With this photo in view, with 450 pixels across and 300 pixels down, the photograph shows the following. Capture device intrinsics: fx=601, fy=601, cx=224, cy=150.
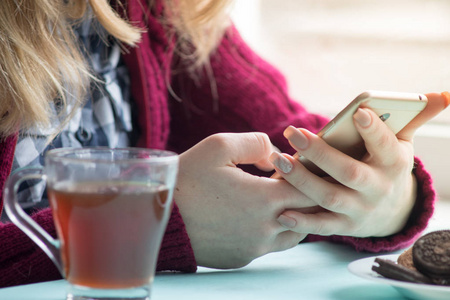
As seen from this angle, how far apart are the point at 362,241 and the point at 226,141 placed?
193 millimetres

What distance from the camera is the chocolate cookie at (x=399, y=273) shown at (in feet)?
1.47

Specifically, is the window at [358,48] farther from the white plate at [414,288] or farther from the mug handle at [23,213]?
the mug handle at [23,213]

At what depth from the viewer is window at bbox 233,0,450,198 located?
1.11 metres

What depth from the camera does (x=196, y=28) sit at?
896 mm

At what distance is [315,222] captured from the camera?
1.81 ft

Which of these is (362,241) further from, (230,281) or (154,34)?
(154,34)

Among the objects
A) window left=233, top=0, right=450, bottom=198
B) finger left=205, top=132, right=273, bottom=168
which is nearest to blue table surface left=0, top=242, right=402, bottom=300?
finger left=205, top=132, right=273, bottom=168

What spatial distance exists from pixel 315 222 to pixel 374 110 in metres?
0.12

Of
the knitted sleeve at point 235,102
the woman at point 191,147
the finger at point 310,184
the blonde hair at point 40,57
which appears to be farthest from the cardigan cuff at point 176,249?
the knitted sleeve at point 235,102

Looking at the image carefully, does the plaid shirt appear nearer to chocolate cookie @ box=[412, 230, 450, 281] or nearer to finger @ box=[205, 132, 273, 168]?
finger @ box=[205, 132, 273, 168]

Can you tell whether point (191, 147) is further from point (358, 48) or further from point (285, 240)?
point (358, 48)

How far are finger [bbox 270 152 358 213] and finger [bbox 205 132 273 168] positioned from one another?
28mm

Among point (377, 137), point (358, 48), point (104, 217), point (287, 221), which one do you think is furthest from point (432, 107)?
point (358, 48)

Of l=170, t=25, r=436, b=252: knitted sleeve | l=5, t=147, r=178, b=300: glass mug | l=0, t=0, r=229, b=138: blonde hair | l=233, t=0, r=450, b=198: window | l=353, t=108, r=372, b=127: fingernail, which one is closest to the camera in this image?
l=5, t=147, r=178, b=300: glass mug
